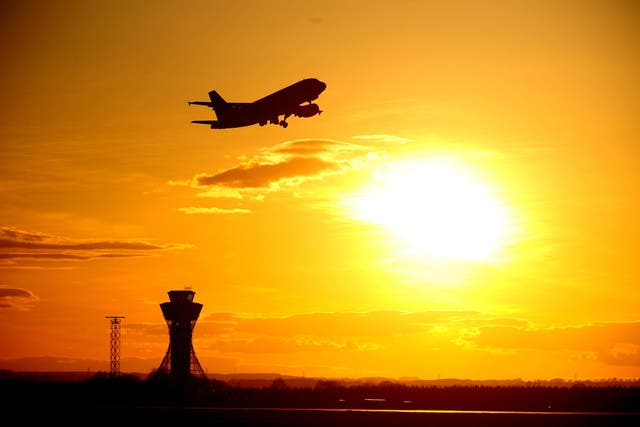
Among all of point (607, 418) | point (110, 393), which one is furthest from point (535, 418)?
point (110, 393)

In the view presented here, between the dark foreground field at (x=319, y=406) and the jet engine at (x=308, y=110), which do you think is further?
the jet engine at (x=308, y=110)

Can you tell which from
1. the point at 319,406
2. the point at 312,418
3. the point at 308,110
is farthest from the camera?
the point at 308,110

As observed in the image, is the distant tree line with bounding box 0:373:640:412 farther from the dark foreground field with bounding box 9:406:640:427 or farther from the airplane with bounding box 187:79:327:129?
the airplane with bounding box 187:79:327:129

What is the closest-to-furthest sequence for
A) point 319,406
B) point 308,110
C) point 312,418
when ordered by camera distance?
point 312,418 → point 319,406 → point 308,110

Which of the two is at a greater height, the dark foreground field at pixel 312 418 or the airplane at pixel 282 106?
the airplane at pixel 282 106

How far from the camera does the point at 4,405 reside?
128375 millimetres

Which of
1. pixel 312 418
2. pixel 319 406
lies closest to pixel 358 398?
pixel 319 406

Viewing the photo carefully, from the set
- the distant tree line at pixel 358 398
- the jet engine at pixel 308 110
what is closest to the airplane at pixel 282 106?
the jet engine at pixel 308 110

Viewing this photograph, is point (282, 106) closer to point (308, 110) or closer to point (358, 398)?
point (308, 110)

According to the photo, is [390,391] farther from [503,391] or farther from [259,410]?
[259,410]

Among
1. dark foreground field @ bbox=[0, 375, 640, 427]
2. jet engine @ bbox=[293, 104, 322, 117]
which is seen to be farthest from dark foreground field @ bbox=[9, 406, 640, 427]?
jet engine @ bbox=[293, 104, 322, 117]

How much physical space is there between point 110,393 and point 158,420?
79.2 metres

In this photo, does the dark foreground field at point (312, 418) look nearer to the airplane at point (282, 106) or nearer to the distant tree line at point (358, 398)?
the distant tree line at point (358, 398)

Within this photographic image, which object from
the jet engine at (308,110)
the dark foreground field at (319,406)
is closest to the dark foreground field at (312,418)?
the dark foreground field at (319,406)
